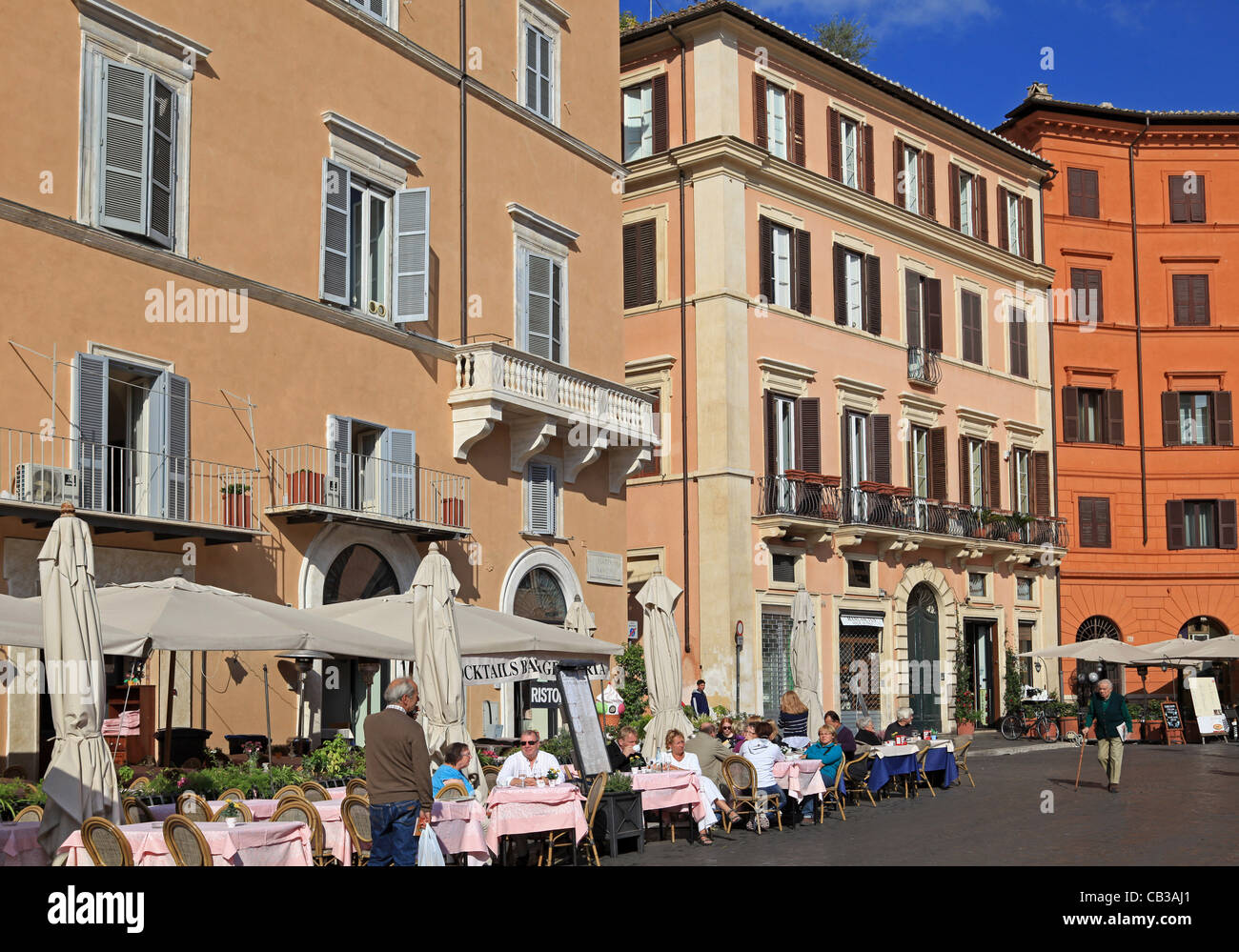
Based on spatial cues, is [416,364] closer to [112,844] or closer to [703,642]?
[703,642]

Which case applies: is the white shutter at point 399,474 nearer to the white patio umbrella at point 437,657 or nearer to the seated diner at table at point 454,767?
the white patio umbrella at point 437,657

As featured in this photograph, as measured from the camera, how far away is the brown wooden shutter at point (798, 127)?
3228 cm

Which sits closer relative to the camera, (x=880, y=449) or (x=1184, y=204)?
(x=880, y=449)

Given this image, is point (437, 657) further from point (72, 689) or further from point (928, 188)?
point (928, 188)

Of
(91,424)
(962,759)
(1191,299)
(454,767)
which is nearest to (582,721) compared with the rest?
(454,767)

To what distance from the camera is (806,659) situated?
74.0 ft

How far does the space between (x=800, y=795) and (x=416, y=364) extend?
345 inches

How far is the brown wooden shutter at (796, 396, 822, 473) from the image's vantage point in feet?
103

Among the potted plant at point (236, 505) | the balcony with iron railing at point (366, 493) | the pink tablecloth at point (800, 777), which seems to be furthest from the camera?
the balcony with iron railing at point (366, 493)

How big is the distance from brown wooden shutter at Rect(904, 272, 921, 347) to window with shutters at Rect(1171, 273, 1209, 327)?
416 inches

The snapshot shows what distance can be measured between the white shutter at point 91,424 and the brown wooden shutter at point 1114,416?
31888mm

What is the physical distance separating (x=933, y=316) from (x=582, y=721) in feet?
78.2

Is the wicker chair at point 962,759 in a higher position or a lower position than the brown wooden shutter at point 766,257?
lower

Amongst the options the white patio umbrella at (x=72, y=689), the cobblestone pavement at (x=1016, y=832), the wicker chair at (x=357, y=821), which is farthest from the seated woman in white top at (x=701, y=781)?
the white patio umbrella at (x=72, y=689)
